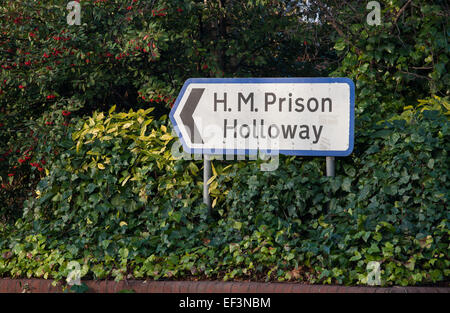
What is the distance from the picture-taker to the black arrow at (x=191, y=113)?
5238 mm

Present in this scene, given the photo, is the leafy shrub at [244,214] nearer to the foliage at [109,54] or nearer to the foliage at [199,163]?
the foliage at [199,163]

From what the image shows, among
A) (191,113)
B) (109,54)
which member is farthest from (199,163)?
(109,54)

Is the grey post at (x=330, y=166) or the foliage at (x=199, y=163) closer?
the foliage at (x=199, y=163)

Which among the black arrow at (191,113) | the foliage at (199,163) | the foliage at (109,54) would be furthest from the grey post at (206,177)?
the foliage at (109,54)

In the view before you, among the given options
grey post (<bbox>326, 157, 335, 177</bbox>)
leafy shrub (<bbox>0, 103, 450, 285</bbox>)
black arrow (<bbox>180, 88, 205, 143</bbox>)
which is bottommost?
leafy shrub (<bbox>0, 103, 450, 285</bbox>)

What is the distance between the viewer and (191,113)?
524 cm

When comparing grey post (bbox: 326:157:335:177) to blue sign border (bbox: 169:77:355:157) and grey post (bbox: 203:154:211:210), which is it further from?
grey post (bbox: 203:154:211:210)

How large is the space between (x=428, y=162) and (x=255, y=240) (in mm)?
1595

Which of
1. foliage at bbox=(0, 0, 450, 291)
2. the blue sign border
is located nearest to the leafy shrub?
foliage at bbox=(0, 0, 450, 291)

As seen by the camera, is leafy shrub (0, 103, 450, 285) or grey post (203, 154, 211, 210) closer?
leafy shrub (0, 103, 450, 285)

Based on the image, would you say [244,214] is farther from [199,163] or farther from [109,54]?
[109,54]

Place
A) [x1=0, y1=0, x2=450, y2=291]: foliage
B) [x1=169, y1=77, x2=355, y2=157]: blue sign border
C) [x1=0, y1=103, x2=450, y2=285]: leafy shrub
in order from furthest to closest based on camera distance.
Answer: [x1=169, y1=77, x2=355, y2=157]: blue sign border < [x1=0, y1=0, x2=450, y2=291]: foliage < [x1=0, y1=103, x2=450, y2=285]: leafy shrub

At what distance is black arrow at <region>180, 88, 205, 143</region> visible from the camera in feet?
17.2
